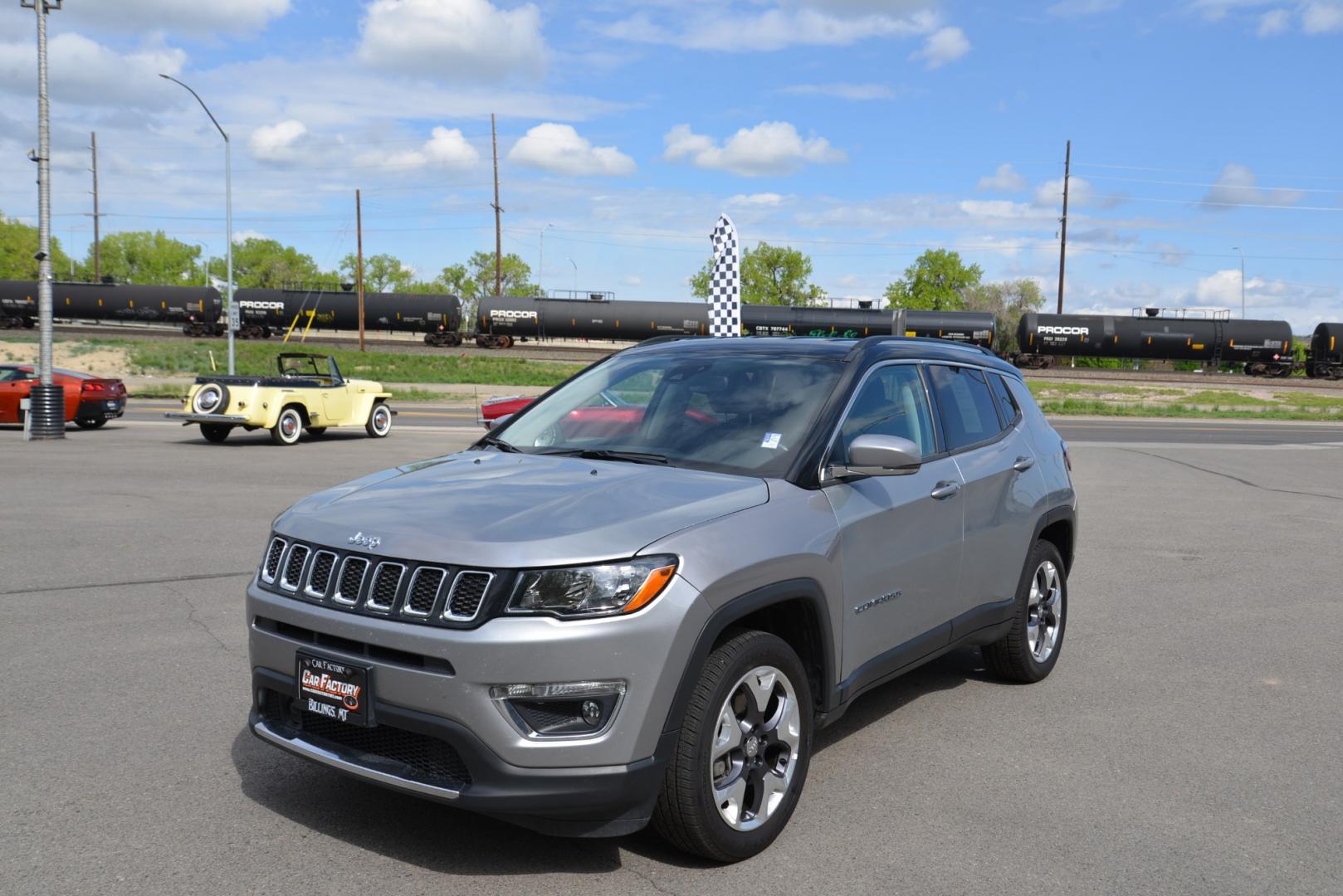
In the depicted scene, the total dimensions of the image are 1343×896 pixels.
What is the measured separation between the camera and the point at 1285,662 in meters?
6.52

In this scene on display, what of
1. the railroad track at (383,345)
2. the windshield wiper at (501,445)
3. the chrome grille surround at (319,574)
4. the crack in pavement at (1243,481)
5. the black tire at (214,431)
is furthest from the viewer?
the railroad track at (383,345)

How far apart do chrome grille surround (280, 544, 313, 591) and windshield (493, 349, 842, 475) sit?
3.90 feet

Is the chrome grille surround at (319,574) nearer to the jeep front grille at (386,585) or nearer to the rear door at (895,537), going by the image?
the jeep front grille at (386,585)

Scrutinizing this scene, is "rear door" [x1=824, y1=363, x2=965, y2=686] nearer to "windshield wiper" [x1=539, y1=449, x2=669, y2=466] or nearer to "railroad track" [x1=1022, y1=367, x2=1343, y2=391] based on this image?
"windshield wiper" [x1=539, y1=449, x2=669, y2=466]

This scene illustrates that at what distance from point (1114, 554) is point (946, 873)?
23.7ft

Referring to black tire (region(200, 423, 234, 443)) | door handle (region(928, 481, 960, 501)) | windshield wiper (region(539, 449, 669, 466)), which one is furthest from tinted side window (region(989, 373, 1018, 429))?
black tire (region(200, 423, 234, 443))

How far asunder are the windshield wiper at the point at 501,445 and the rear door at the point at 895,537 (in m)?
1.37

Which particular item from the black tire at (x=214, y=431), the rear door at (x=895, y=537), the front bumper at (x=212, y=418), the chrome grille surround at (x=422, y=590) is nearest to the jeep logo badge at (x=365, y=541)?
the chrome grille surround at (x=422, y=590)

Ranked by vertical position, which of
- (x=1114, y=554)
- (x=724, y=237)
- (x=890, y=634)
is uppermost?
(x=724, y=237)

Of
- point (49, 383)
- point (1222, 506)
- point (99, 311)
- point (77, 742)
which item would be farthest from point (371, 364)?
point (77, 742)

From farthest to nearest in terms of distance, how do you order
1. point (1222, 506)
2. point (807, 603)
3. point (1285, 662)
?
point (1222, 506) → point (1285, 662) → point (807, 603)

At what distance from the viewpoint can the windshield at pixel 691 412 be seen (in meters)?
4.37

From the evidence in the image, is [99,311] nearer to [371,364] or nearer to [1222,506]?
[371,364]

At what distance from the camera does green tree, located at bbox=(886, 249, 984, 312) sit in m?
99.1
